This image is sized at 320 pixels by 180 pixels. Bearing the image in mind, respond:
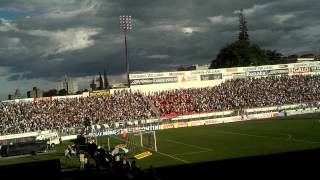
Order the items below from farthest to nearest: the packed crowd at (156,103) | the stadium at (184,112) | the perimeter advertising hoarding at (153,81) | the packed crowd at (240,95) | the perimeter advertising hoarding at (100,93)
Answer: the perimeter advertising hoarding at (153,81), the packed crowd at (240,95), the perimeter advertising hoarding at (100,93), the packed crowd at (156,103), the stadium at (184,112)

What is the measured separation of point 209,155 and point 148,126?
4187 cm

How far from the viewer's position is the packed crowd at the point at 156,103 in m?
82.1

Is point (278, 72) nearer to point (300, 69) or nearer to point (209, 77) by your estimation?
point (300, 69)

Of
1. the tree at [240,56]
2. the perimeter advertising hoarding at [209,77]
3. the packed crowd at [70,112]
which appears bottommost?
the packed crowd at [70,112]

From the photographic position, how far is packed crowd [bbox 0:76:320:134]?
269 feet

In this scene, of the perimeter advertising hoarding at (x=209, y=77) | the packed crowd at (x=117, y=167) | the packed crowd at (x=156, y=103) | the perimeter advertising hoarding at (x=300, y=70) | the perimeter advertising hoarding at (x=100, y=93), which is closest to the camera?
the packed crowd at (x=117, y=167)

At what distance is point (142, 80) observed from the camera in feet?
331

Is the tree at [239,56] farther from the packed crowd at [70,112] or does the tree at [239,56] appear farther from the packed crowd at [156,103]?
the packed crowd at [70,112]

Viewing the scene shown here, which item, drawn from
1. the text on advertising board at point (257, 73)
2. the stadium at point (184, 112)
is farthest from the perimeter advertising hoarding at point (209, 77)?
the text on advertising board at point (257, 73)

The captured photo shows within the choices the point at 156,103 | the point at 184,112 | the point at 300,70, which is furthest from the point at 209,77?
the point at 300,70

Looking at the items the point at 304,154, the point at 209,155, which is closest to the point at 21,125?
the point at 209,155

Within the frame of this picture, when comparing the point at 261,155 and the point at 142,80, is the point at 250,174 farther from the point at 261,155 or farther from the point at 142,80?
the point at 142,80

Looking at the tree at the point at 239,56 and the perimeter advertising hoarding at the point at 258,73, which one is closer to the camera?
the perimeter advertising hoarding at the point at 258,73

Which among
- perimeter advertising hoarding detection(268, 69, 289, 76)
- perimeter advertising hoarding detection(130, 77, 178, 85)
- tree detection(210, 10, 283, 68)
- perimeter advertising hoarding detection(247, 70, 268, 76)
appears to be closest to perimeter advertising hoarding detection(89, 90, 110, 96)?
perimeter advertising hoarding detection(130, 77, 178, 85)
